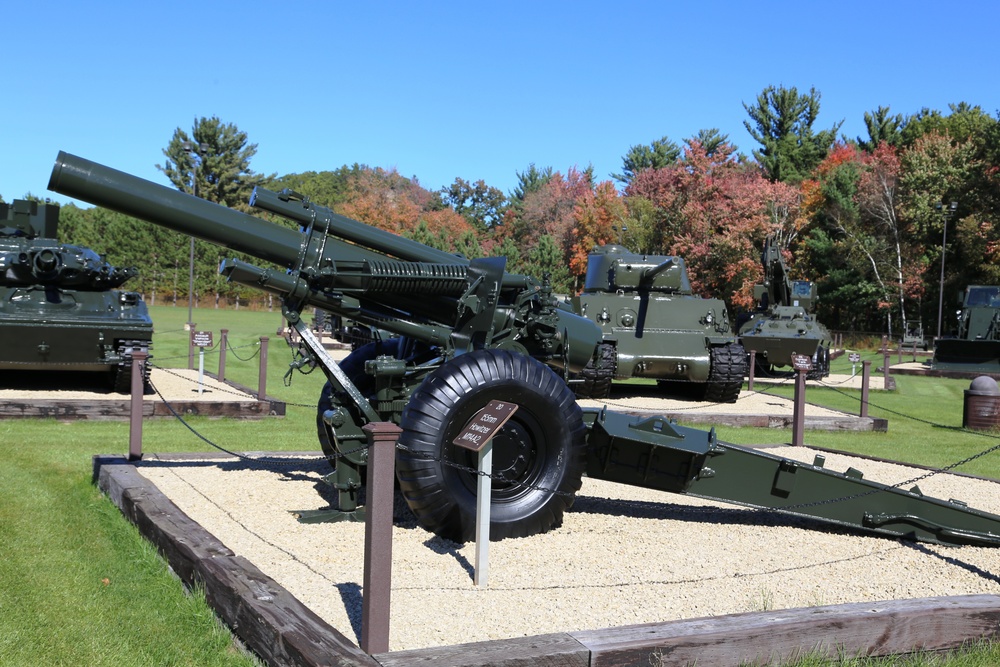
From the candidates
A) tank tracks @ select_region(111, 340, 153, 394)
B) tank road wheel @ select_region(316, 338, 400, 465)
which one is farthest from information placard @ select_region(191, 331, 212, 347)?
tank road wheel @ select_region(316, 338, 400, 465)

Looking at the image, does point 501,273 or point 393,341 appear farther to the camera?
point 393,341

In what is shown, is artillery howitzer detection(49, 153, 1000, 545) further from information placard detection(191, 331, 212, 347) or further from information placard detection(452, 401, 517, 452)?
information placard detection(191, 331, 212, 347)

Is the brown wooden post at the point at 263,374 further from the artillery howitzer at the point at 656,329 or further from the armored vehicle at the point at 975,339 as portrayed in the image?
the armored vehicle at the point at 975,339

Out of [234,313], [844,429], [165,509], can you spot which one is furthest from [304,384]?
[234,313]

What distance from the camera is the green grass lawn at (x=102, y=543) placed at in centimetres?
418

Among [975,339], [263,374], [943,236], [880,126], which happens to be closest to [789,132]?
[880,126]

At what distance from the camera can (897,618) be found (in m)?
4.13

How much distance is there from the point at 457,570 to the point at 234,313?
130ft

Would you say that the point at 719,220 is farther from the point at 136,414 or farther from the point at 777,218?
the point at 136,414

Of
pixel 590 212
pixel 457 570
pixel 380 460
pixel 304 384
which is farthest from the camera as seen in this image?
pixel 590 212

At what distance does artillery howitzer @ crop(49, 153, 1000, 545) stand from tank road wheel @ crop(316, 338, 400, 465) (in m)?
0.65

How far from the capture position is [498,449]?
579cm

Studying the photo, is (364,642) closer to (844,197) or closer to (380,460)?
(380,460)

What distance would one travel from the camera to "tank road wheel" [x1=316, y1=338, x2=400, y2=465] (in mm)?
7263
